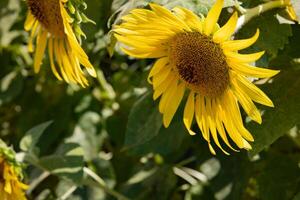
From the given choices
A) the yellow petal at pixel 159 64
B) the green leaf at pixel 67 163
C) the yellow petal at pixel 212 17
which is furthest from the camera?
the green leaf at pixel 67 163

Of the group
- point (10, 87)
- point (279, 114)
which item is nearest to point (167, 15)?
point (279, 114)

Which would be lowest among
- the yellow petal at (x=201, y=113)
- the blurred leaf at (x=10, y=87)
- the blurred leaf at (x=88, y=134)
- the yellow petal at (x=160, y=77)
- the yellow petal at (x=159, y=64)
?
the blurred leaf at (x=88, y=134)

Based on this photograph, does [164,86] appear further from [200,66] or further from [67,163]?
[67,163]

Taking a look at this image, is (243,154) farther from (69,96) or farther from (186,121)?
(69,96)

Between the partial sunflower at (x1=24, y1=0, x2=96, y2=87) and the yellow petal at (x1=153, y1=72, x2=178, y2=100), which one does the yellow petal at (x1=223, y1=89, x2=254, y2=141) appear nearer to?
the yellow petal at (x1=153, y1=72, x2=178, y2=100)

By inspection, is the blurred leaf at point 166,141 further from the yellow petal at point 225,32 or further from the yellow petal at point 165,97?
the yellow petal at point 225,32

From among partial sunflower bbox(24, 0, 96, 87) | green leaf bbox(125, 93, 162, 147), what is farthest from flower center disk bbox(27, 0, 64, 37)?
green leaf bbox(125, 93, 162, 147)

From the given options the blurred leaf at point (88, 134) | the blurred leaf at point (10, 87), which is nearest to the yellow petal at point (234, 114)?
the blurred leaf at point (88, 134)
